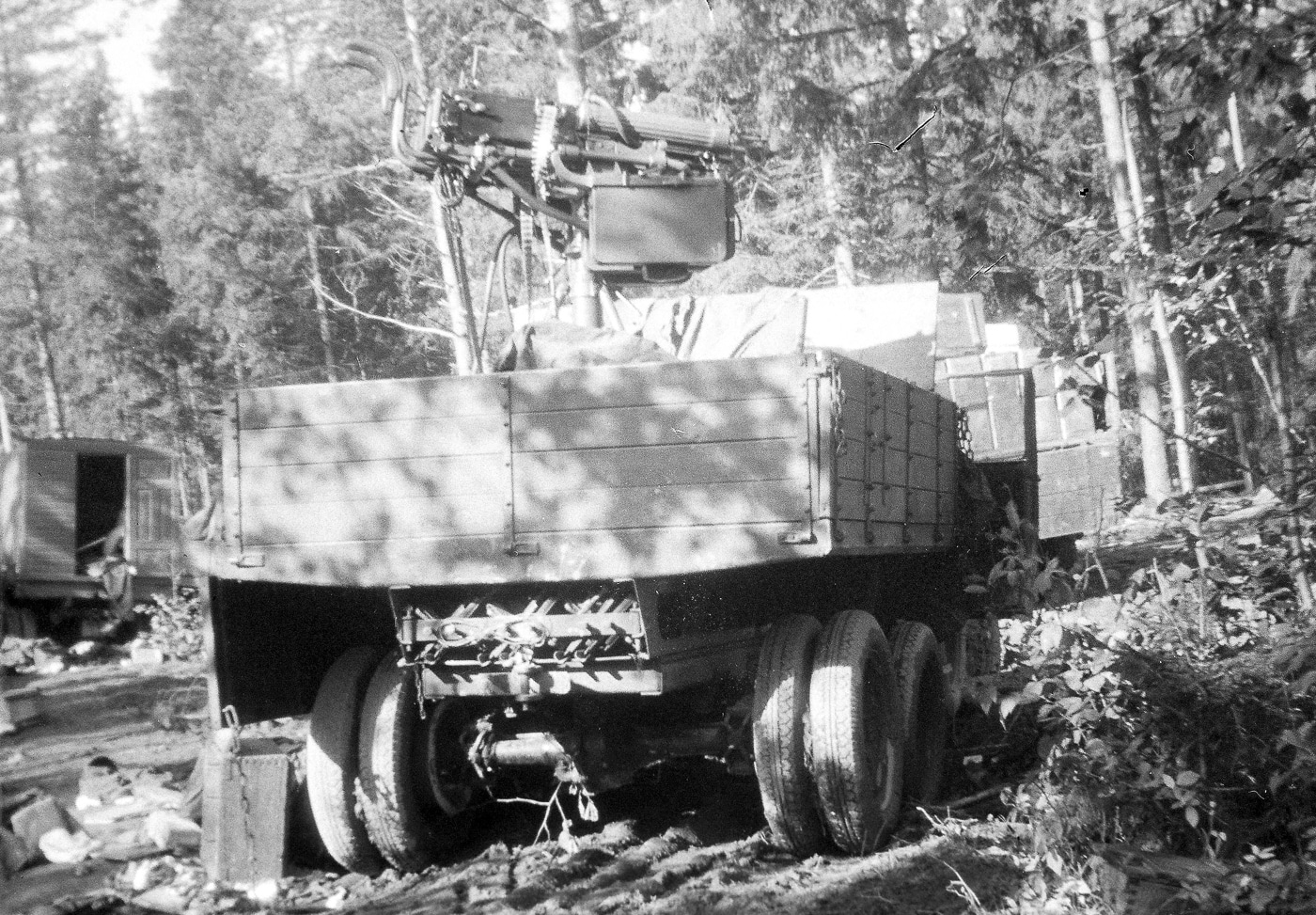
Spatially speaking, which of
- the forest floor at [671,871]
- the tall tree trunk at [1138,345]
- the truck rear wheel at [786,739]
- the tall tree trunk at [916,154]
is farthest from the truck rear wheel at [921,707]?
the tall tree trunk at [1138,345]

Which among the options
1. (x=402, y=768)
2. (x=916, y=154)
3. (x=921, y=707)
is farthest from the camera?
(x=916, y=154)

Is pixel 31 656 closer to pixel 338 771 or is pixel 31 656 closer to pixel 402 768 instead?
pixel 338 771

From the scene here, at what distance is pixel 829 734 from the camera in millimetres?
5090

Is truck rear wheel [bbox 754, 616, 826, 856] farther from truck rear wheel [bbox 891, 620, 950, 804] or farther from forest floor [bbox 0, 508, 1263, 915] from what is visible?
truck rear wheel [bbox 891, 620, 950, 804]

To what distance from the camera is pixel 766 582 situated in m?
5.84

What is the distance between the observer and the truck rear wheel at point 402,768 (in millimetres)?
5395

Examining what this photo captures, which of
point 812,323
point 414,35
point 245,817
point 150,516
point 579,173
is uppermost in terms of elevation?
point 414,35

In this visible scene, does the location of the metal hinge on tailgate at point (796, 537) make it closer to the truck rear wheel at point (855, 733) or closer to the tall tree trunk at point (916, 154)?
the truck rear wheel at point (855, 733)

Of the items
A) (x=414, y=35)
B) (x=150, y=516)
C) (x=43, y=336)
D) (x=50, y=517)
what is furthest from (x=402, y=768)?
(x=43, y=336)

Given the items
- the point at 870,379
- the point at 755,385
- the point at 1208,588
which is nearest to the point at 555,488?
the point at 755,385

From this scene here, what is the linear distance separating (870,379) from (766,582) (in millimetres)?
1052

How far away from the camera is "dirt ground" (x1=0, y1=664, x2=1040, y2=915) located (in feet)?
15.8

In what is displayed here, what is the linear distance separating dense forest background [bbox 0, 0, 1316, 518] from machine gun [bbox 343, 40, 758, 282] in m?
0.48

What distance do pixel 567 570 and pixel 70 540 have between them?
1355 centimetres
